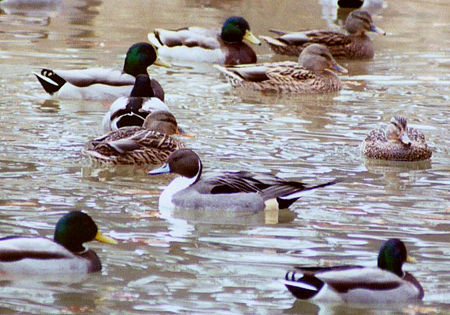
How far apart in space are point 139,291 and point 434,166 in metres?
4.88

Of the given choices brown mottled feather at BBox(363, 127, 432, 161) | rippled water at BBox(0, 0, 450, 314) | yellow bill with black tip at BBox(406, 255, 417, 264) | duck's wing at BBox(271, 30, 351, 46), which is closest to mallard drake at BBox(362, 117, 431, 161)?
brown mottled feather at BBox(363, 127, 432, 161)

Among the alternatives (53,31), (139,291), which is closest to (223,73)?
(53,31)

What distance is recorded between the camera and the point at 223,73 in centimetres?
1661

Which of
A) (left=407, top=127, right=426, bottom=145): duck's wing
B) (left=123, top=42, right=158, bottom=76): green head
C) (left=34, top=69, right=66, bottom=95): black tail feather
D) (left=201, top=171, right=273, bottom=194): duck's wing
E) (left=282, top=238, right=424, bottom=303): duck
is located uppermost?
(left=123, top=42, right=158, bottom=76): green head

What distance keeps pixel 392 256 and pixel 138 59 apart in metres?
7.80

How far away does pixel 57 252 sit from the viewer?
726cm

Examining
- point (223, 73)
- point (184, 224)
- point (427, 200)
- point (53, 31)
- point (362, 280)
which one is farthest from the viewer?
point (53, 31)

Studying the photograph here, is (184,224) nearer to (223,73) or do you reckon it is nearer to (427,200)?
(427,200)

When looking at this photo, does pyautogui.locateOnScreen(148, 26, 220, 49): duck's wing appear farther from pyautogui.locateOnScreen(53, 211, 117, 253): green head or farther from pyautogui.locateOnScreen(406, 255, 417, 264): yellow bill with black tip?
pyautogui.locateOnScreen(406, 255, 417, 264): yellow bill with black tip

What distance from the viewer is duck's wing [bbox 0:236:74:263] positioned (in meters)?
7.07

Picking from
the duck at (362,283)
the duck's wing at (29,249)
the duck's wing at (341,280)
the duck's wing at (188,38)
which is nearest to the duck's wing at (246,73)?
the duck's wing at (188,38)

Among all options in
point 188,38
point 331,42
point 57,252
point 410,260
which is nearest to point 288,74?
point 188,38

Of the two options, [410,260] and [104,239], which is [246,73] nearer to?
[104,239]

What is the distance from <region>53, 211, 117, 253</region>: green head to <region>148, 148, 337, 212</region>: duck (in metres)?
1.77
